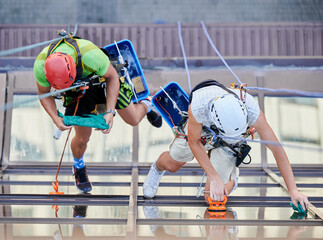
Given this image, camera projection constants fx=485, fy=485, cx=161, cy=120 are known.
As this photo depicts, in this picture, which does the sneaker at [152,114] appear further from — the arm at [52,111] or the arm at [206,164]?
the arm at [206,164]

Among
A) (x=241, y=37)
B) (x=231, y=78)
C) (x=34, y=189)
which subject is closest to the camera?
(x=34, y=189)

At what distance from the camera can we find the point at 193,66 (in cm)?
462

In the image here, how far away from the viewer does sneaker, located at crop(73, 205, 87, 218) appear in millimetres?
2787

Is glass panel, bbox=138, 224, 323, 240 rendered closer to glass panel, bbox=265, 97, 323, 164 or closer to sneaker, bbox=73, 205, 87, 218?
sneaker, bbox=73, 205, 87, 218

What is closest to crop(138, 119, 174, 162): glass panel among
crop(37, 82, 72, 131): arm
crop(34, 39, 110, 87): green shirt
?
crop(37, 82, 72, 131): arm

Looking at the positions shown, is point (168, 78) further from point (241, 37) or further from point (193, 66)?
point (241, 37)

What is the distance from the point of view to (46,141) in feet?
14.2

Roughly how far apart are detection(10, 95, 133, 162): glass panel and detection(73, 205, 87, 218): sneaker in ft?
4.25

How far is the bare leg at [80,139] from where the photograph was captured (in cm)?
318

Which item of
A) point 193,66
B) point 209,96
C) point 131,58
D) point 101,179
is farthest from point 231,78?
point 209,96

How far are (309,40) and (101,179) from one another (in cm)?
370

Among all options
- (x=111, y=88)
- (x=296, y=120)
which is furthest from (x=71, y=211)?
(x=296, y=120)

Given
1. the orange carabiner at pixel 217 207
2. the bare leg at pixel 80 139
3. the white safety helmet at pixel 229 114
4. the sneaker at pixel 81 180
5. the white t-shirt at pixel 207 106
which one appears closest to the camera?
the white safety helmet at pixel 229 114

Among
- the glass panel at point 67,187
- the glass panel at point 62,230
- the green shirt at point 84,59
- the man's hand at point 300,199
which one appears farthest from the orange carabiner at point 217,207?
the green shirt at point 84,59
